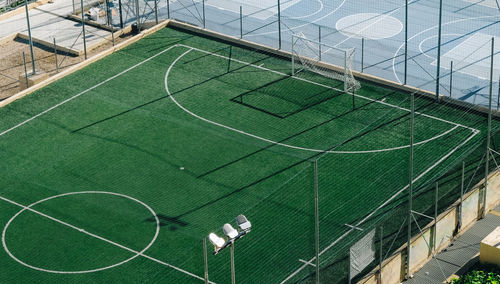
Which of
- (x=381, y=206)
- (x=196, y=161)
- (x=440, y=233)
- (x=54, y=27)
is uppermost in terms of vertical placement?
(x=54, y=27)

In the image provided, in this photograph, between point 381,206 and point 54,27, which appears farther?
point 54,27

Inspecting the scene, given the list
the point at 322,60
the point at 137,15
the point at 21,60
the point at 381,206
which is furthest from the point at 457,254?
the point at 21,60

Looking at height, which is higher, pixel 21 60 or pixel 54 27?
pixel 54 27

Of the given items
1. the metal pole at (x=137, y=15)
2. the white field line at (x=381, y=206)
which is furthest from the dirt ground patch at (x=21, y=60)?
the white field line at (x=381, y=206)

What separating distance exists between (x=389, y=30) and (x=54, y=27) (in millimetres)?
19012

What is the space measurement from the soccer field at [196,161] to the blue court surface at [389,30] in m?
2.69

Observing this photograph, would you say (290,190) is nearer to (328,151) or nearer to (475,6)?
(328,151)

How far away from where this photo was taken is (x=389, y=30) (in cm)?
6031

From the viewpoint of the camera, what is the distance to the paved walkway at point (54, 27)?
59719mm

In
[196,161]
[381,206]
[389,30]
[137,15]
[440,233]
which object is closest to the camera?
[440,233]

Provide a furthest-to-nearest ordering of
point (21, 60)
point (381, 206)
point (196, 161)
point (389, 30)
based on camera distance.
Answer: point (389, 30) → point (21, 60) → point (196, 161) → point (381, 206)

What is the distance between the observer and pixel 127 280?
40.9 m

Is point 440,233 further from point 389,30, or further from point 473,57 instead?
point 389,30

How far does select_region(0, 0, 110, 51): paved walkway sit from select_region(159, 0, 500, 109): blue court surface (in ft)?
16.9
